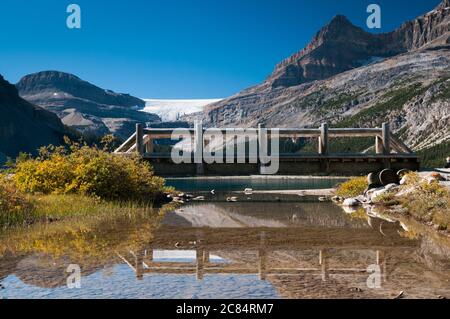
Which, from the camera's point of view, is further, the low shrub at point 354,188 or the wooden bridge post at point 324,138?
the low shrub at point 354,188

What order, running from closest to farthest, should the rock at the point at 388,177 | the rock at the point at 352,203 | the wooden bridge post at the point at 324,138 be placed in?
the rock at the point at 352,203, the wooden bridge post at the point at 324,138, the rock at the point at 388,177

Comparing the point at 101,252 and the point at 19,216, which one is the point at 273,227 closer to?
the point at 101,252

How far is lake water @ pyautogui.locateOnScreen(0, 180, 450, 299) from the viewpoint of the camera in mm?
8164

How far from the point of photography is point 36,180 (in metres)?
22.8

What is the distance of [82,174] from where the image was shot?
75.4ft

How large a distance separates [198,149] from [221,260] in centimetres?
1685

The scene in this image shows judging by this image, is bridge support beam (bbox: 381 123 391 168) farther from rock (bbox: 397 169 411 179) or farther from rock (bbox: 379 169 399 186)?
rock (bbox: 397 169 411 179)

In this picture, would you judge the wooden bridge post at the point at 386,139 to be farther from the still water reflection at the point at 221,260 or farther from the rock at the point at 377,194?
the still water reflection at the point at 221,260

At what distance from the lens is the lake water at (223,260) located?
8.16m

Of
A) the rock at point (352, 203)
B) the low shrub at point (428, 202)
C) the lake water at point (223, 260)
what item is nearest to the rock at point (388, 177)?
the rock at point (352, 203)

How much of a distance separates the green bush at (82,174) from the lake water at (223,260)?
237 inches

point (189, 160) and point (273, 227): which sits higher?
point (189, 160)
